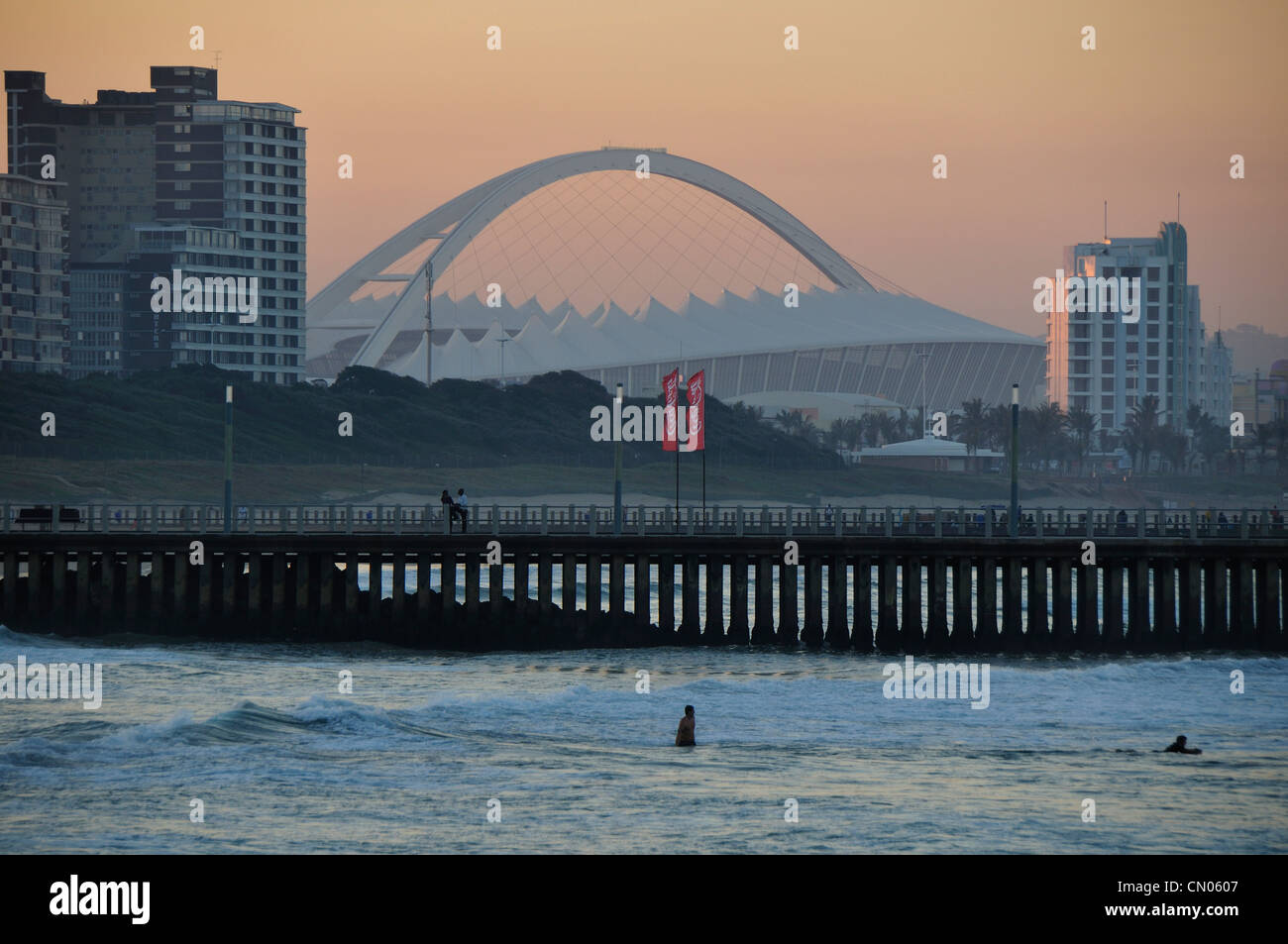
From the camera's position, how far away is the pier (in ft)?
183

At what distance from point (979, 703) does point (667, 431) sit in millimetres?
17297

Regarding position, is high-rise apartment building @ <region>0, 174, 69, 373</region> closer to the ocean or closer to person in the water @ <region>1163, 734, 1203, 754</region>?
the ocean

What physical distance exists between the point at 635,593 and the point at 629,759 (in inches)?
788

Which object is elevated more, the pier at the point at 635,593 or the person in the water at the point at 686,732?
the pier at the point at 635,593

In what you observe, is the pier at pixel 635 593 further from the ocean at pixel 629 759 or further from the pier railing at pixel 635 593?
the ocean at pixel 629 759

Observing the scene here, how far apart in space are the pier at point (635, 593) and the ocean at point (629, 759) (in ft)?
8.41

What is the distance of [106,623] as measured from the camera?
56.1 metres

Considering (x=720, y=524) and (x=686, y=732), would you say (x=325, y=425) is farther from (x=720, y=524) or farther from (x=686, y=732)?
(x=686, y=732)

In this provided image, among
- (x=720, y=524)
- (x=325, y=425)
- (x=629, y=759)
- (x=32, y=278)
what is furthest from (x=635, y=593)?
(x=32, y=278)

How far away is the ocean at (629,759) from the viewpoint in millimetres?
29000

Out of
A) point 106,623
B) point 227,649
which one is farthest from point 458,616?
point 106,623

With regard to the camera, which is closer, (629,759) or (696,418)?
(629,759)

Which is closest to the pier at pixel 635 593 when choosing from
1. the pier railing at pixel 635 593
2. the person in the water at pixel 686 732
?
the pier railing at pixel 635 593

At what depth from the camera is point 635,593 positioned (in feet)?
184
